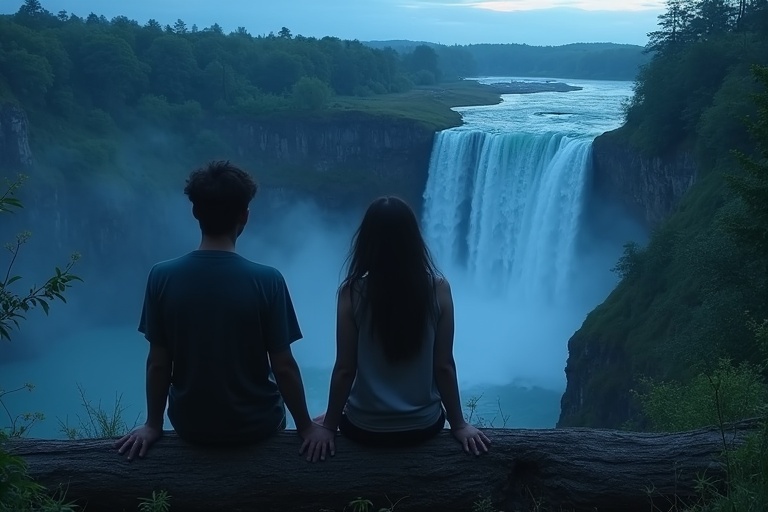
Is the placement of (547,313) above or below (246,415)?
below

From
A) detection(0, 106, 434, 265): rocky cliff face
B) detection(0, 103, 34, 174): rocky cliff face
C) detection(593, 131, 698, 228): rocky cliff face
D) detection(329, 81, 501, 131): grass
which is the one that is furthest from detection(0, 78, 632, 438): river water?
detection(0, 103, 34, 174): rocky cliff face

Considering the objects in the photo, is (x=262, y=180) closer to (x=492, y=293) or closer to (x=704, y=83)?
(x=492, y=293)

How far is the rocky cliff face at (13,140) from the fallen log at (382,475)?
4296cm

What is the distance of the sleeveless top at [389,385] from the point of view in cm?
424

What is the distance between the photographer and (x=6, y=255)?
1719 inches

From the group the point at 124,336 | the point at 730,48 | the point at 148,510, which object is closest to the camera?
the point at 148,510

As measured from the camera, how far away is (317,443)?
461cm

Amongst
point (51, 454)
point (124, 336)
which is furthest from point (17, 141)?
point (51, 454)

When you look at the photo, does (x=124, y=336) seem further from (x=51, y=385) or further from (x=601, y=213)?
(x=601, y=213)

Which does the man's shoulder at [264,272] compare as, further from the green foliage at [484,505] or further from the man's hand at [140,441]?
the green foliage at [484,505]

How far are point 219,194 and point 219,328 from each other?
72 cm

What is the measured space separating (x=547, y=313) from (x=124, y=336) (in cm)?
2216

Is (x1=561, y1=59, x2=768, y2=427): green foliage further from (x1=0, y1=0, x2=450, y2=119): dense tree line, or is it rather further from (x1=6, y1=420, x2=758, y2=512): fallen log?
(x1=0, y1=0, x2=450, y2=119): dense tree line

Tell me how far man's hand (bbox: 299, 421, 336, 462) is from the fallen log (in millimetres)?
52
